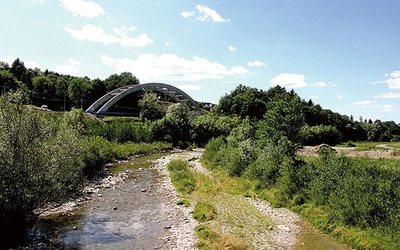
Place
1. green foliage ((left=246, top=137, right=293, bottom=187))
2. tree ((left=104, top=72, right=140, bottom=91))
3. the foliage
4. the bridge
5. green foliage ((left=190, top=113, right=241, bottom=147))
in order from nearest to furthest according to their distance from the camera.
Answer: green foliage ((left=246, top=137, right=293, bottom=187)), green foliage ((left=190, top=113, right=241, bottom=147)), the foliage, the bridge, tree ((left=104, top=72, right=140, bottom=91))

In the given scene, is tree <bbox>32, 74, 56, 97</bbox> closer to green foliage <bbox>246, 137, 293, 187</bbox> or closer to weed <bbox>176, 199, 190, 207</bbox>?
green foliage <bbox>246, 137, 293, 187</bbox>

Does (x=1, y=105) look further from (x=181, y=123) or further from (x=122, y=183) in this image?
(x=181, y=123)

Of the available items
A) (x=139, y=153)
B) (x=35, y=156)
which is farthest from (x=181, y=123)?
(x=35, y=156)

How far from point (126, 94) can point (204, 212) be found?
278ft

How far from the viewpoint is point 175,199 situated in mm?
28516

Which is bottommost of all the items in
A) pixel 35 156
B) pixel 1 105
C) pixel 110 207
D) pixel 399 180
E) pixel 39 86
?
pixel 110 207

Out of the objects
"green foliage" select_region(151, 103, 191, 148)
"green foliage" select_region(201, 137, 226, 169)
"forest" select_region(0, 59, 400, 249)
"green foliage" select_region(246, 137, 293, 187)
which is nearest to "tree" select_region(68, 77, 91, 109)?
"green foliage" select_region(151, 103, 191, 148)

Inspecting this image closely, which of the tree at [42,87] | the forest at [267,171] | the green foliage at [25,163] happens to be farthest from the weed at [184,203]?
the tree at [42,87]

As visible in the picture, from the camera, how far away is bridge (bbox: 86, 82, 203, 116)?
97.7m

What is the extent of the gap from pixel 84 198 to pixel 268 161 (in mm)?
16330

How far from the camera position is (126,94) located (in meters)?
104

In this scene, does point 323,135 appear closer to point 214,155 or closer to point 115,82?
point 214,155

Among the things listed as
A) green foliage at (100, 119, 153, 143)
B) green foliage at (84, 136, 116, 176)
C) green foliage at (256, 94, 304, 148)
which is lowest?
green foliage at (84, 136, 116, 176)

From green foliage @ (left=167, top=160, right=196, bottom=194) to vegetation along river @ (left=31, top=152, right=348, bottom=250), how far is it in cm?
101
